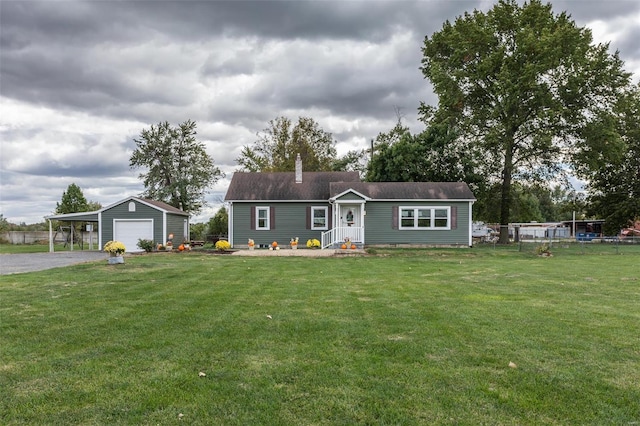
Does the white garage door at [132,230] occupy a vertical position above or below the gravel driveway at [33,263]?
above

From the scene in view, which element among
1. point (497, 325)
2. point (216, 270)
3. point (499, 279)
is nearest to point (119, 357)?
point (497, 325)

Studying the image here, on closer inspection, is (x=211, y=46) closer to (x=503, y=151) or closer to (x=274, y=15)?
(x=274, y=15)

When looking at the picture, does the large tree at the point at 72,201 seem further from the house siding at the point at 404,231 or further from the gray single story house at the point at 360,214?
the house siding at the point at 404,231

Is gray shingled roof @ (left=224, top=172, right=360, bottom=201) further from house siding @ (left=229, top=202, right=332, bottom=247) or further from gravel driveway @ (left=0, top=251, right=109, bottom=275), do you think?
gravel driveway @ (left=0, top=251, right=109, bottom=275)

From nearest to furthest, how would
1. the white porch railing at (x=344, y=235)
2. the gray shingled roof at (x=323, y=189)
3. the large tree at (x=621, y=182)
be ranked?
1. the white porch railing at (x=344, y=235)
2. the gray shingled roof at (x=323, y=189)
3. the large tree at (x=621, y=182)

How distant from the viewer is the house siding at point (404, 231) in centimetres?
2372

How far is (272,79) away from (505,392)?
62.1 ft

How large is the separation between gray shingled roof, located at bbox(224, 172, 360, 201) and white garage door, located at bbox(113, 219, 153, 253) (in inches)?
185

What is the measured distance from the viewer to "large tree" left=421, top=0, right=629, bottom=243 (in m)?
25.7

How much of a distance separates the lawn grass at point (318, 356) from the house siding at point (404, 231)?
15.1m

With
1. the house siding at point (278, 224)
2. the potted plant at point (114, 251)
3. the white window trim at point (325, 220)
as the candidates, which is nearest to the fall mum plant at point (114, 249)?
the potted plant at point (114, 251)

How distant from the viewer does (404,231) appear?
23.8 m

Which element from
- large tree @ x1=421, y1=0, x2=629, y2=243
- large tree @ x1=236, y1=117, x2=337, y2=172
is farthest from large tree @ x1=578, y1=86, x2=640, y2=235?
large tree @ x1=236, y1=117, x2=337, y2=172

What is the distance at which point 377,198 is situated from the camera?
928 inches
